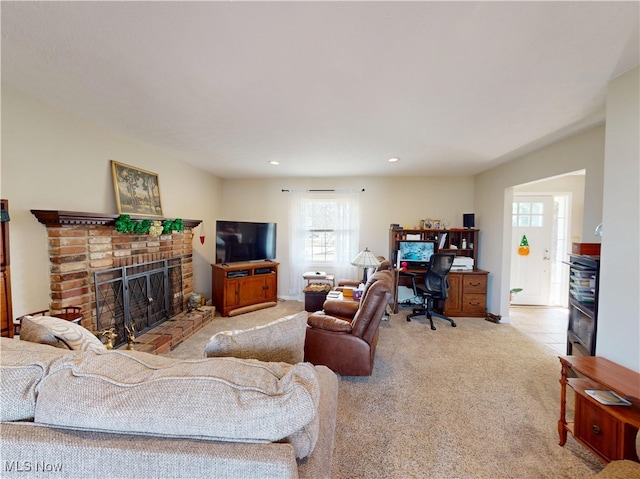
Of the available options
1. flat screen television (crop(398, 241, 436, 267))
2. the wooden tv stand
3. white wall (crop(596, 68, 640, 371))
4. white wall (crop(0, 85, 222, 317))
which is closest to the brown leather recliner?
white wall (crop(596, 68, 640, 371))

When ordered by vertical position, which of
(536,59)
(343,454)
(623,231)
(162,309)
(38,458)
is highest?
(536,59)

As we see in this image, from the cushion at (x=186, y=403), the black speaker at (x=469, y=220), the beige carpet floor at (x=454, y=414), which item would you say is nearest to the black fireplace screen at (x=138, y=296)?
the beige carpet floor at (x=454, y=414)

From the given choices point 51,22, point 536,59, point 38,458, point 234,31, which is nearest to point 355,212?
point 536,59

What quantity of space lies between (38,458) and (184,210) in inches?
138

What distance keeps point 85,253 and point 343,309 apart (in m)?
2.51

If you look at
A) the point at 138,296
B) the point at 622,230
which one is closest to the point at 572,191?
the point at 622,230

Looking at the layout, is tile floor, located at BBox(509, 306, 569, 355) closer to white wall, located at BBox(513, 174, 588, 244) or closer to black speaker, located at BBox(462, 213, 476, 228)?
white wall, located at BBox(513, 174, 588, 244)

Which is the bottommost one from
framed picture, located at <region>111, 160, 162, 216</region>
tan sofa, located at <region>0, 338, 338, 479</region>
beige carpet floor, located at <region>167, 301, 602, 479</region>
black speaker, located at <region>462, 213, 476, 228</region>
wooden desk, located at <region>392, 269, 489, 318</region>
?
beige carpet floor, located at <region>167, 301, 602, 479</region>

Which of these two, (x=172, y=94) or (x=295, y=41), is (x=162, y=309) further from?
(x=295, y=41)

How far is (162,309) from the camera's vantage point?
327 cm

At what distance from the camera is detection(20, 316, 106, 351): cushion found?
3.71 ft

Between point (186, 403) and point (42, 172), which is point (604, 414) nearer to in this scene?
point (186, 403)

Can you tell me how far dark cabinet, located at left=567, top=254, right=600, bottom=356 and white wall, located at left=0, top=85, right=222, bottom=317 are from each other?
4.39 m

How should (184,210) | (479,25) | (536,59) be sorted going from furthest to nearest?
1. (184,210)
2. (536,59)
3. (479,25)
